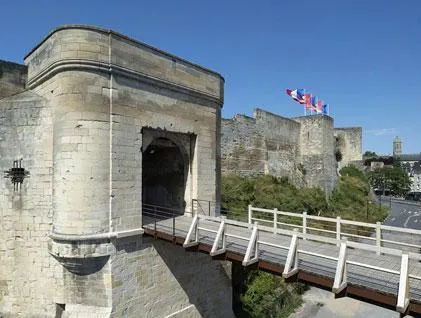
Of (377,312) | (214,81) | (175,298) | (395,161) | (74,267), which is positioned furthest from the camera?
(395,161)

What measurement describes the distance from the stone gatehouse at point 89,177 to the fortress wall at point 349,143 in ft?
91.0

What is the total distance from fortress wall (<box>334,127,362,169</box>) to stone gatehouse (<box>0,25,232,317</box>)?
91.0 feet

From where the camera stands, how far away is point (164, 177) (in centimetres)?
1297

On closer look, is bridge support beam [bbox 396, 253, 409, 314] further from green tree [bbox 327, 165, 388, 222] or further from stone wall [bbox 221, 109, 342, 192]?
green tree [bbox 327, 165, 388, 222]

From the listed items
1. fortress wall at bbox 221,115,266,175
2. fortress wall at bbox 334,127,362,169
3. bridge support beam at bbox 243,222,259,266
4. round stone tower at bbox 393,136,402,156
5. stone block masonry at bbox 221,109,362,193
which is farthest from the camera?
round stone tower at bbox 393,136,402,156

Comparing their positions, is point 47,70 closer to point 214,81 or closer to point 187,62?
point 187,62

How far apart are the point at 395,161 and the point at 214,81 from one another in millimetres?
76071

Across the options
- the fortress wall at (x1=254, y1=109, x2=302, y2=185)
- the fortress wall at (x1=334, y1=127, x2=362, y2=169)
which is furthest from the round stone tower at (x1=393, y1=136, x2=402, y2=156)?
the fortress wall at (x1=254, y1=109, x2=302, y2=185)

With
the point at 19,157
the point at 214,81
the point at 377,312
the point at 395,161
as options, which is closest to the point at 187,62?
the point at 214,81

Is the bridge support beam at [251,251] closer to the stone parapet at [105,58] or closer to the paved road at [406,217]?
the stone parapet at [105,58]

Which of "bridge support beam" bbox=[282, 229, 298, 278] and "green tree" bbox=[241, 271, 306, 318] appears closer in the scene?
"bridge support beam" bbox=[282, 229, 298, 278]

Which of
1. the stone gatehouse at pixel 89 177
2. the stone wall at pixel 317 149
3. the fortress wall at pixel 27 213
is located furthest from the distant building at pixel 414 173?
the fortress wall at pixel 27 213

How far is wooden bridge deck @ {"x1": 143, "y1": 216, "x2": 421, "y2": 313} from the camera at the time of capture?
5977 mm

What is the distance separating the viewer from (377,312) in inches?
614
